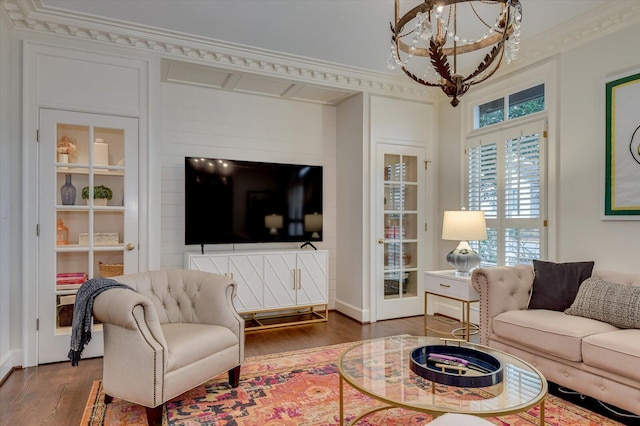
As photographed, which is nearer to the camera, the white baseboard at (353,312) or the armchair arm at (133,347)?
the armchair arm at (133,347)

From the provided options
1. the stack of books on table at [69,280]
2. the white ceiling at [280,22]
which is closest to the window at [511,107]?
the white ceiling at [280,22]

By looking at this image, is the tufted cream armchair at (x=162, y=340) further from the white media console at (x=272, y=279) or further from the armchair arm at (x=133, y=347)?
the white media console at (x=272, y=279)

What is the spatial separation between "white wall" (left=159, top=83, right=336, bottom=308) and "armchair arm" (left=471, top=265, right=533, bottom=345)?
2.21 metres

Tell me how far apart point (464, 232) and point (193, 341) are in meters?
2.49

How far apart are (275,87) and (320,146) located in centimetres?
95

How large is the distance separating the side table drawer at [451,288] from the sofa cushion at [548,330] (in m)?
0.44

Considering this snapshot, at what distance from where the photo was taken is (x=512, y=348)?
296cm

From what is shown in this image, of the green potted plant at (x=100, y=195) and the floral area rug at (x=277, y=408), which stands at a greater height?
the green potted plant at (x=100, y=195)

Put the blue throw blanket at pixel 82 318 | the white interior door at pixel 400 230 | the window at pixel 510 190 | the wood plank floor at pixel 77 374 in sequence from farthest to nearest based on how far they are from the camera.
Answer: the white interior door at pixel 400 230 < the window at pixel 510 190 < the wood plank floor at pixel 77 374 < the blue throw blanket at pixel 82 318

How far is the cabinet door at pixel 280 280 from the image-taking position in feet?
14.0

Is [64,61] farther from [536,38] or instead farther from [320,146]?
[536,38]

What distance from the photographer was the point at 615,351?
7.43 ft

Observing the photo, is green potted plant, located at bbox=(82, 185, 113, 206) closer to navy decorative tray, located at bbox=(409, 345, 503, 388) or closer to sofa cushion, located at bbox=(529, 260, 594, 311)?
navy decorative tray, located at bbox=(409, 345, 503, 388)

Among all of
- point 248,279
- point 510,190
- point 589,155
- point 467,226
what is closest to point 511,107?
point 510,190
